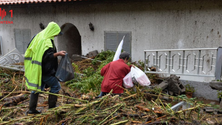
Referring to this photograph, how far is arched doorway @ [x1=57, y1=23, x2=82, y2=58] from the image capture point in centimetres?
1128

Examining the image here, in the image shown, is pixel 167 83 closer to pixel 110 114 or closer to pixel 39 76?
pixel 110 114

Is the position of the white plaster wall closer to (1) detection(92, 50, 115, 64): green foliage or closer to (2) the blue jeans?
(1) detection(92, 50, 115, 64): green foliage

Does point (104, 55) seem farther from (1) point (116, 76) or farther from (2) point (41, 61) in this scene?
(2) point (41, 61)

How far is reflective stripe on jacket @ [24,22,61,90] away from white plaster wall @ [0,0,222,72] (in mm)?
4687

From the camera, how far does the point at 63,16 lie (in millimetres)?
10688

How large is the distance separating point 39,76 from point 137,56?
515 centimetres

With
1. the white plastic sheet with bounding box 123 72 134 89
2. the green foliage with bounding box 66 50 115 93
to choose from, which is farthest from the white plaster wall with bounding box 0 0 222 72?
the white plastic sheet with bounding box 123 72 134 89

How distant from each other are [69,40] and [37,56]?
787 cm

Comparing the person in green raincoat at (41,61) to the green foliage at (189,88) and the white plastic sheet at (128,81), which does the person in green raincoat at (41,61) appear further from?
the green foliage at (189,88)

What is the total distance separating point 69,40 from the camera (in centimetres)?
1179

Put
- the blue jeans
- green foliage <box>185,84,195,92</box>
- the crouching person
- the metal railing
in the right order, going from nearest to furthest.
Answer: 1. the blue jeans
2. the crouching person
3. the metal railing
4. green foliage <box>185,84,195,92</box>

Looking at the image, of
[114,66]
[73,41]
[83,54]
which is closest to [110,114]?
[114,66]

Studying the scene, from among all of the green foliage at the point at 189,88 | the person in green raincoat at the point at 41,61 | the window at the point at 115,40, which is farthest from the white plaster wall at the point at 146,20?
the person in green raincoat at the point at 41,61

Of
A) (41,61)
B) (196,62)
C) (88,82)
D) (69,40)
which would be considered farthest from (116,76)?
(69,40)
